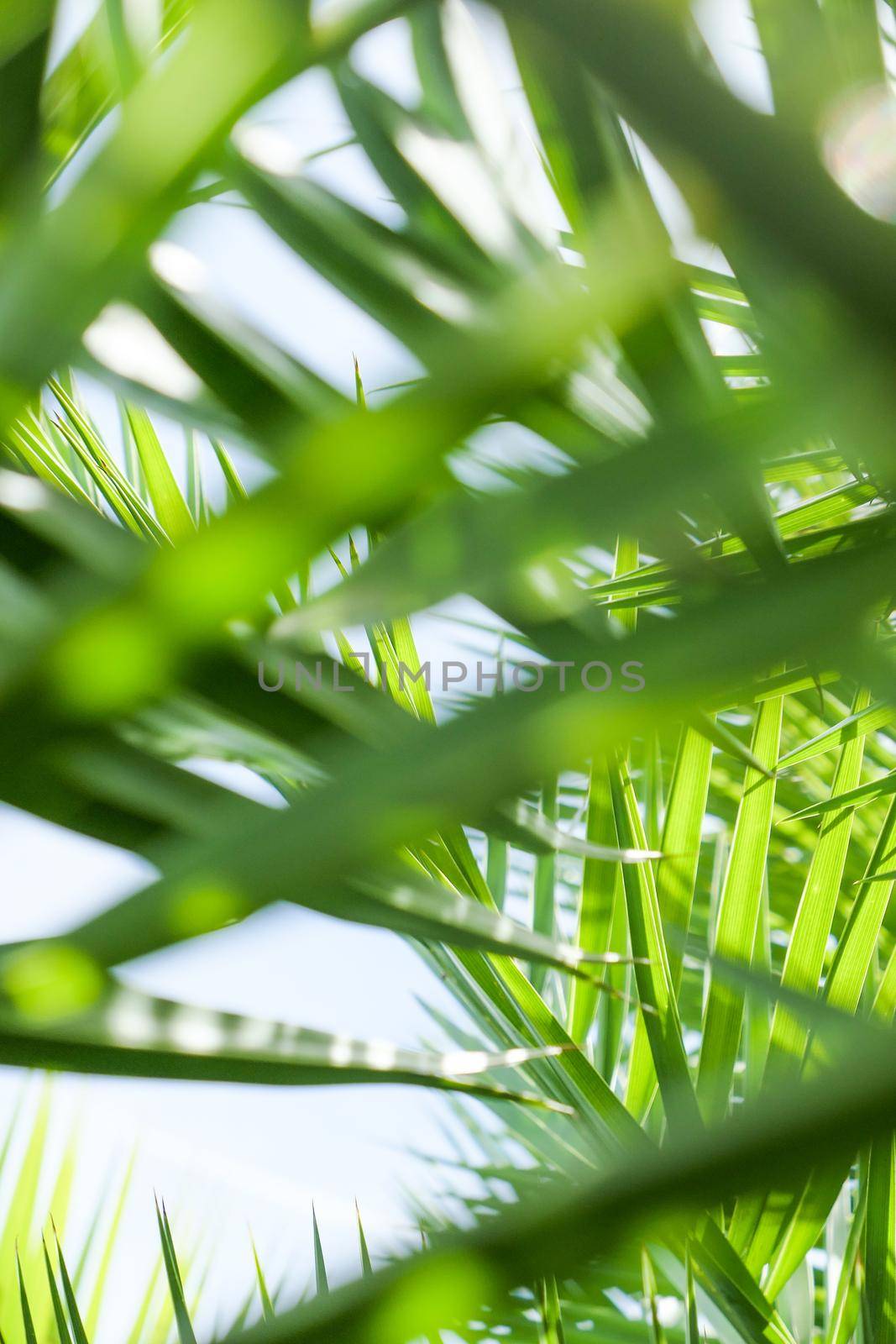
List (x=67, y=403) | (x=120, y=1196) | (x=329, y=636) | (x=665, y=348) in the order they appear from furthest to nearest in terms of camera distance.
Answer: (x=120, y=1196) → (x=329, y=636) → (x=67, y=403) → (x=665, y=348)

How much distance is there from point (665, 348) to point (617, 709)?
0.13 m

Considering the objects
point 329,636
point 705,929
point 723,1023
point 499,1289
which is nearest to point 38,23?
point 499,1289

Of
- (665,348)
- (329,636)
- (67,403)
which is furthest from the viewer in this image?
(329,636)

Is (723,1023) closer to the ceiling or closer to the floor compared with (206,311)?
closer to the floor

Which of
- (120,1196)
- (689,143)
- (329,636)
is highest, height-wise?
(329,636)

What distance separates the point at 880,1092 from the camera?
0.08 metres

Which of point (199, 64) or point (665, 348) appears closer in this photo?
point (199, 64)

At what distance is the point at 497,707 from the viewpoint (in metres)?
0.11

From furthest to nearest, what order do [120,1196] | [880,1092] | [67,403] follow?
1. [120,1196]
2. [67,403]
3. [880,1092]

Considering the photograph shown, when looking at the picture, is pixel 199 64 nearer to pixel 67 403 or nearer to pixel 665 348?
pixel 665 348

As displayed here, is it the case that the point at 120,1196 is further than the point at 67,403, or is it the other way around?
the point at 120,1196

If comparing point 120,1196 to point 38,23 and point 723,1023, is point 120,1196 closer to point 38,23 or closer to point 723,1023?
point 723,1023

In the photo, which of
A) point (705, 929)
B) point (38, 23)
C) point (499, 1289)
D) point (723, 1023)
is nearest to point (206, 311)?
point (38, 23)

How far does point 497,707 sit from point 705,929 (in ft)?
2.95
